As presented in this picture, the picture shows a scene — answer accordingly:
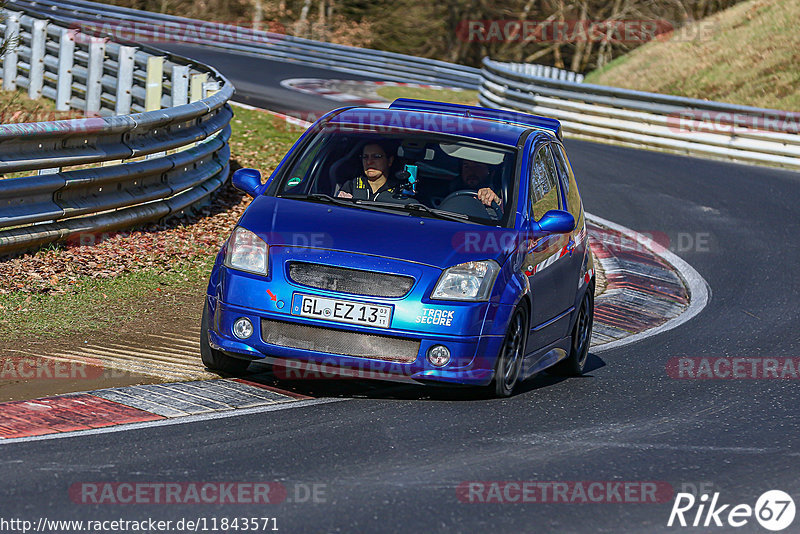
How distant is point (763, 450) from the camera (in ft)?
21.9

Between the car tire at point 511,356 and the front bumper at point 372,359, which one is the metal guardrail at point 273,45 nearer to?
the car tire at point 511,356

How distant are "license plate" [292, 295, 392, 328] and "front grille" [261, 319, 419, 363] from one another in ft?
0.23

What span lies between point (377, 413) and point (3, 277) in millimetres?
4035

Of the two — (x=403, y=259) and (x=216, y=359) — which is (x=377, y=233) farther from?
(x=216, y=359)

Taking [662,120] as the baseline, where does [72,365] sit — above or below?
below

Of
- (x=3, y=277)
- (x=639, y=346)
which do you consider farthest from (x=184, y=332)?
(x=639, y=346)

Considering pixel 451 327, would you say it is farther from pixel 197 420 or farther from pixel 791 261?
pixel 791 261

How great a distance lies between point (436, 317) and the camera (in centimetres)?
699

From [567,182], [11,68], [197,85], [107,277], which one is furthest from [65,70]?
[567,182]

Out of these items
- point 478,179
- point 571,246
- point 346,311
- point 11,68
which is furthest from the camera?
point 11,68

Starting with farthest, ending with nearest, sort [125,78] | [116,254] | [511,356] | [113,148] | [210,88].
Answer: [125,78]
[210,88]
[113,148]
[116,254]
[511,356]

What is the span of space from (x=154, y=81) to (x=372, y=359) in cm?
1149

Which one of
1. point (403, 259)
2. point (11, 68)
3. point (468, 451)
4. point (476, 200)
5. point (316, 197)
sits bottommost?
point (11, 68)

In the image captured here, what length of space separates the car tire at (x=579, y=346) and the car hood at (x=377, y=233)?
5.14 feet
